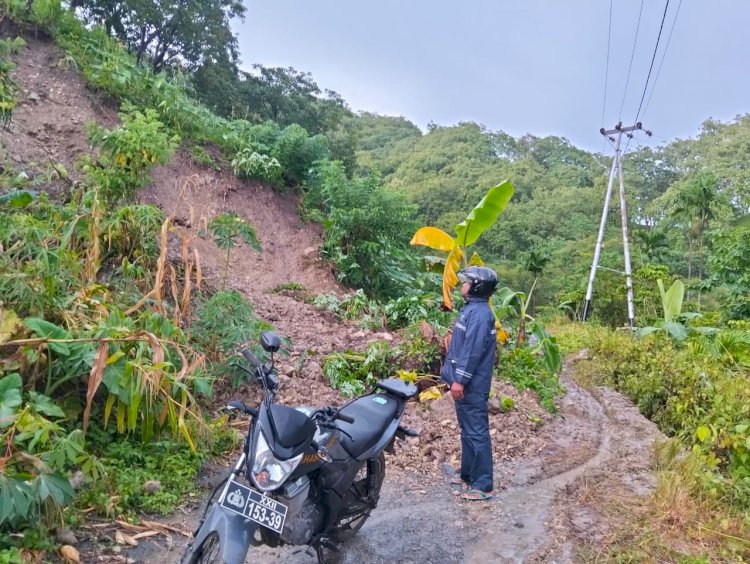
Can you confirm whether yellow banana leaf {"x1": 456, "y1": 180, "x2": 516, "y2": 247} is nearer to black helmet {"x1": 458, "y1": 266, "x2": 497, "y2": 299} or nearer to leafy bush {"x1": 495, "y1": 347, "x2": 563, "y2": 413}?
leafy bush {"x1": 495, "y1": 347, "x2": 563, "y2": 413}

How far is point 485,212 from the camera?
777 cm

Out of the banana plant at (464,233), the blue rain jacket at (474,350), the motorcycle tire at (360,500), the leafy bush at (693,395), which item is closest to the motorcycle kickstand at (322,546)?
the motorcycle tire at (360,500)

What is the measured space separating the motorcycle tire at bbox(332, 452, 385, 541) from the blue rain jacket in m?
1.07

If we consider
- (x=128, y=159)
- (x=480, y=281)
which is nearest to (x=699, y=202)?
(x=480, y=281)

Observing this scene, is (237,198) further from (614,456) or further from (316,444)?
(316,444)

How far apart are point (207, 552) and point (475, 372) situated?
2.54 meters

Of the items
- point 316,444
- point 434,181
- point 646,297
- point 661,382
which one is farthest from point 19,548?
point 434,181

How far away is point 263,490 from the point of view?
8.18 ft

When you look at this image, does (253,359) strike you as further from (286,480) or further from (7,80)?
(7,80)

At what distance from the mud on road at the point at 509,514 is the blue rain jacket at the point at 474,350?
932mm

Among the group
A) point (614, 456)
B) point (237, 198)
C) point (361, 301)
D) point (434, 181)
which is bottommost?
point (614, 456)

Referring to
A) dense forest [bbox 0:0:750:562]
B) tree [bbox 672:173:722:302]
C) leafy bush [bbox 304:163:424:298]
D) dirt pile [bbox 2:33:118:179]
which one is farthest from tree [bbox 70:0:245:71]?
tree [bbox 672:173:722:302]

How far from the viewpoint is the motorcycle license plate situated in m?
2.44

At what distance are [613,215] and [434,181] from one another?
37.8ft
